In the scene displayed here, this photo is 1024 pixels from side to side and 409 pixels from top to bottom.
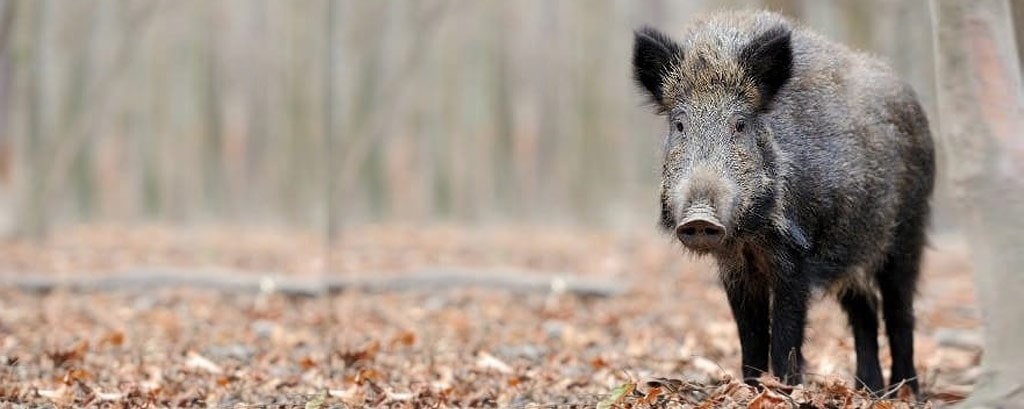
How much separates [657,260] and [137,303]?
7250mm

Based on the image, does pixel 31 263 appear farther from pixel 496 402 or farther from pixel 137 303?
pixel 496 402

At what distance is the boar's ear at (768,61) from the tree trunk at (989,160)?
977mm

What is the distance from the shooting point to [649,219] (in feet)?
76.9

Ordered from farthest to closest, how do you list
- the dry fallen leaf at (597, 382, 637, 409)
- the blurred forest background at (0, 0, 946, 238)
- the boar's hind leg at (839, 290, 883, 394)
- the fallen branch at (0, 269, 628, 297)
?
the blurred forest background at (0, 0, 946, 238) → the fallen branch at (0, 269, 628, 297) → the boar's hind leg at (839, 290, 883, 394) → the dry fallen leaf at (597, 382, 637, 409)

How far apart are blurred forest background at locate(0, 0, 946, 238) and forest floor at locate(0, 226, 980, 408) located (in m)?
1.22

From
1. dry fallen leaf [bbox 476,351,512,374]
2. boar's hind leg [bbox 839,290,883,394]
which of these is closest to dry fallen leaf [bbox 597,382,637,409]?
dry fallen leaf [bbox 476,351,512,374]

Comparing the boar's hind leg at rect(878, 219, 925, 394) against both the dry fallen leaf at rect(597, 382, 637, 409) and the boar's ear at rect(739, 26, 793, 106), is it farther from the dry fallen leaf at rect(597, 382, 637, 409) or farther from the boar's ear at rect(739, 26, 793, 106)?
the dry fallen leaf at rect(597, 382, 637, 409)

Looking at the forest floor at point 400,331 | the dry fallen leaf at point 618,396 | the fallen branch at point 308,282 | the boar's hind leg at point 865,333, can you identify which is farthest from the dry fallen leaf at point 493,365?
the fallen branch at point 308,282

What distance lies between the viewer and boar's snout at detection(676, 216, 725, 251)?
5328 mm

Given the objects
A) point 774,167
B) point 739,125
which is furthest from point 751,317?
point 739,125

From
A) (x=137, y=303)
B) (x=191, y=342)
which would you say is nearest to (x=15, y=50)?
(x=137, y=303)

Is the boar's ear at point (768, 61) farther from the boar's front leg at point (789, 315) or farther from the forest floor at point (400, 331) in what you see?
the forest floor at point (400, 331)

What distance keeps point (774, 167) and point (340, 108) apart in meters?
11.5

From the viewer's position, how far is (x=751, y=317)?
639 cm
